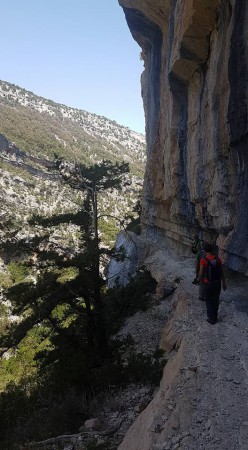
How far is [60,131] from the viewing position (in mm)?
125000

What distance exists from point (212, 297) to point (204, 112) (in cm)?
694

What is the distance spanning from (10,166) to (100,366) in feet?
230

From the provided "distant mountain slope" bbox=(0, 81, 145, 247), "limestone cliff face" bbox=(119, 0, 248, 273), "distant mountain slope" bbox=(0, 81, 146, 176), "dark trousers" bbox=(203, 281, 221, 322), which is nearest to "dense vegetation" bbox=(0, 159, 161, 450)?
"distant mountain slope" bbox=(0, 81, 145, 247)

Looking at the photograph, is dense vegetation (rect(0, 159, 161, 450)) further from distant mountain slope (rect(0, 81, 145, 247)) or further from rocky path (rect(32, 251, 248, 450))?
distant mountain slope (rect(0, 81, 145, 247))

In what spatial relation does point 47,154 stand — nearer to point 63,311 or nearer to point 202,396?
point 63,311

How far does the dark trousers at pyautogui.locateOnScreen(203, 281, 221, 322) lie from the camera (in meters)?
7.22

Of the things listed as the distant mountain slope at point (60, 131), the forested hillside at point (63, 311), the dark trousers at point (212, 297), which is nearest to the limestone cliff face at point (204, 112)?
the dark trousers at point (212, 297)

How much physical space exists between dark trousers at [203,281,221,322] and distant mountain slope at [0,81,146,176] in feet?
287

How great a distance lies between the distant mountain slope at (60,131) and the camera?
328 ft

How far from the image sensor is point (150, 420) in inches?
182

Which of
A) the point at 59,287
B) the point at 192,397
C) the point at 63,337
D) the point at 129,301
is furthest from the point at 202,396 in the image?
the point at 129,301

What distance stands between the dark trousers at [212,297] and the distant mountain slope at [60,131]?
287ft

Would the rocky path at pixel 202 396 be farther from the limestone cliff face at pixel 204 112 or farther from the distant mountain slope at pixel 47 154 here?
the distant mountain slope at pixel 47 154

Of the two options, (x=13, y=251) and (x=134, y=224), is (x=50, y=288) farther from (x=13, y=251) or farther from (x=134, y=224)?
(x=134, y=224)
